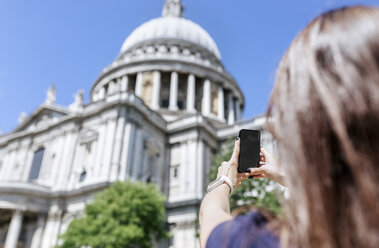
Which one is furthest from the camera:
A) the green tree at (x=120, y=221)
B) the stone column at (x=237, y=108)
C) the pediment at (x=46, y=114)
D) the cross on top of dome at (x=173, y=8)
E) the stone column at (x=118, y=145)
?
the cross on top of dome at (x=173, y=8)

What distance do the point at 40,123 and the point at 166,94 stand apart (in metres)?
14.5

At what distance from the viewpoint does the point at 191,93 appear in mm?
39344

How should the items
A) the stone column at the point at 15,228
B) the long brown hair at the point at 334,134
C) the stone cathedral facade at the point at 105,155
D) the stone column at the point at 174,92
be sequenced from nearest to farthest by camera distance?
→ the long brown hair at the point at 334,134 < the stone column at the point at 15,228 < the stone cathedral facade at the point at 105,155 < the stone column at the point at 174,92

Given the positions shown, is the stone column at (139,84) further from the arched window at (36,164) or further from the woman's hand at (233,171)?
the woman's hand at (233,171)

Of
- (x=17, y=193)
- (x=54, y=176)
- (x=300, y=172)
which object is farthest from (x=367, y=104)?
(x=54, y=176)

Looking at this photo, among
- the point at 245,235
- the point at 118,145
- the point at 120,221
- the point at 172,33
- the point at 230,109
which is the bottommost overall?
the point at 245,235

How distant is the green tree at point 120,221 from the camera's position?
1725 cm

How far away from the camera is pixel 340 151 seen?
1.07 meters

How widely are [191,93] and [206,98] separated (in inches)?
76.8

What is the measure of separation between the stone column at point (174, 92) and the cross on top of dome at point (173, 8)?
2236 centimetres

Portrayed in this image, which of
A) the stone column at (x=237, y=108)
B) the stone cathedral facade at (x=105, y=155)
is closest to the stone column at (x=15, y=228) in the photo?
the stone cathedral facade at (x=105, y=155)

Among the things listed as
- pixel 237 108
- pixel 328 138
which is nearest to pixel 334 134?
pixel 328 138

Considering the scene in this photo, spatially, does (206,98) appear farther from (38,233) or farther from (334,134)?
(334,134)

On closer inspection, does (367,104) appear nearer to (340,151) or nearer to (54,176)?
(340,151)
